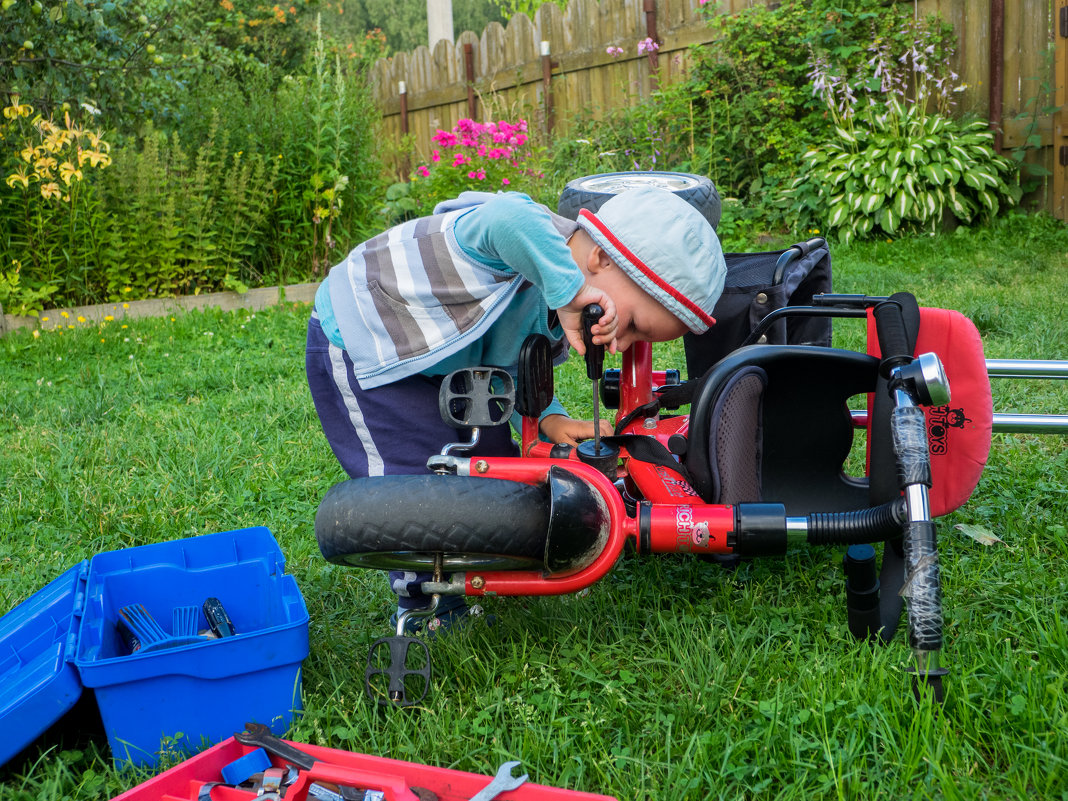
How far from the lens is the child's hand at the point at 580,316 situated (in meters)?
1.77

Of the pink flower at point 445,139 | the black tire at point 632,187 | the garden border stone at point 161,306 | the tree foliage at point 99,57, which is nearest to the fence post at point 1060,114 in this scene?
the pink flower at point 445,139

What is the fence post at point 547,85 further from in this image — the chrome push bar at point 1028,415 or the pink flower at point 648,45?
the chrome push bar at point 1028,415

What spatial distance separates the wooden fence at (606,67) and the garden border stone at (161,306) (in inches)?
116

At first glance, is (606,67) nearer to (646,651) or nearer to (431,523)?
(646,651)

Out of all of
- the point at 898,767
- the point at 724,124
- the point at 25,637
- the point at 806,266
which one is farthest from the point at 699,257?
the point at 724,124

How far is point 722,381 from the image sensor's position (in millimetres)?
Answer: 1820

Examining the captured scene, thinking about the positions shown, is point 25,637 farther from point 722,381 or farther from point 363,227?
point 363,227

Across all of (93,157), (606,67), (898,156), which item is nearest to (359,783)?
(93,157)

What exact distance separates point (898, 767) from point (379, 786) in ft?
2.57

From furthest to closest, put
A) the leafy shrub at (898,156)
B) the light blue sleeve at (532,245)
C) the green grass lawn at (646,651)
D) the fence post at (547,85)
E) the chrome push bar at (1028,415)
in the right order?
the fence post at (547,85), the leafy shrub at (898,156), the chrome push bar at (1028,415), the light blue sleeve at (532,245), the green grass lawn at (646,651)

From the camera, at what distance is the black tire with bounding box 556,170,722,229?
2.36 m

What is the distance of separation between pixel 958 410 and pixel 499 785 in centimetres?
122

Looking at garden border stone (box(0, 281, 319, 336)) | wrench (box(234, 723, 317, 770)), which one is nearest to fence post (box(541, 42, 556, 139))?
garden border stone (box(0, 281, 319, 336))

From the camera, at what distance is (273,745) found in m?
1.48
